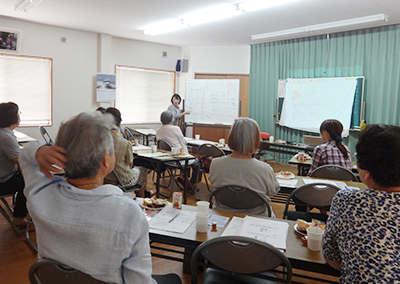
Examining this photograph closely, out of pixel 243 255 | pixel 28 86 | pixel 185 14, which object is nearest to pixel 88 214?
pixel 243 255

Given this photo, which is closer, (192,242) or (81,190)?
(81,190)

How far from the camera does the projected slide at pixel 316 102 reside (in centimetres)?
611

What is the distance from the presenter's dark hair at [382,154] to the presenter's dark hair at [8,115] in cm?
316

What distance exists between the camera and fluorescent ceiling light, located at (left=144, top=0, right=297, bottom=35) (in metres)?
4.61

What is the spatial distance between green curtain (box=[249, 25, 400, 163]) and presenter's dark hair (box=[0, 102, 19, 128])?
18.3 ft

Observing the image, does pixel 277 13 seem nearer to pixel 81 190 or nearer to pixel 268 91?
pixel 268 91

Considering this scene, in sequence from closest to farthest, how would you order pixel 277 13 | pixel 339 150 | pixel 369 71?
pixel 339 150, pixel 277 13, pixel 369 71

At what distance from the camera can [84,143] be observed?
1021 millimetres

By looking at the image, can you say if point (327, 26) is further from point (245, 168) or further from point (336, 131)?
point (245, 168)

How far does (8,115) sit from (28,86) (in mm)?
3882

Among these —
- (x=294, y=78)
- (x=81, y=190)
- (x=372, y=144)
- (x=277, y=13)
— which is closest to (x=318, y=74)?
(x=294, y=78)

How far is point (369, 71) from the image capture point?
230 inches

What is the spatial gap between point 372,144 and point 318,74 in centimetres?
582

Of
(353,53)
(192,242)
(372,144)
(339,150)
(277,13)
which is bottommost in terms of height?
(192,242)
